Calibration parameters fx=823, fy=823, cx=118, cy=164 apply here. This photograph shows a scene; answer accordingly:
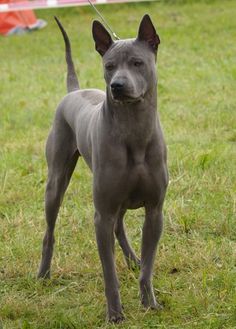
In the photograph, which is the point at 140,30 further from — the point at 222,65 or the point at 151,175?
the point at 222,65

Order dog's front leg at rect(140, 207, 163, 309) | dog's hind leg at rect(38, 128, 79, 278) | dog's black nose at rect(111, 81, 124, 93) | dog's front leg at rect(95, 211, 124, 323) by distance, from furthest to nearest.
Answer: dog's hind leg at rect(38, 128, 79, 278) → dog's front leg at rect(140, 207, 163, 309) → dog's front leg at rect(95, 211, 124, 323) → dog's black nose at rect(111, 81, 124, 93)

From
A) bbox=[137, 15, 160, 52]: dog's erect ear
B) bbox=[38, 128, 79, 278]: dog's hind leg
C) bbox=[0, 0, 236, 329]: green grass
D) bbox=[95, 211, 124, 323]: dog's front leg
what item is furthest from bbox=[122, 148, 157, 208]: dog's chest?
bbox=[38, 128, 79, 278]: dog's hind leg

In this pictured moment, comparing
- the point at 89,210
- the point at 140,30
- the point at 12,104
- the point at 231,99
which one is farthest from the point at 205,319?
the point at 12,104

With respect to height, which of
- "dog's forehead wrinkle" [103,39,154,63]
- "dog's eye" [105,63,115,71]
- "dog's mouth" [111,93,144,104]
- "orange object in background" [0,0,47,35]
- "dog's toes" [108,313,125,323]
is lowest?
"orange object in background" [0,0,47,35]

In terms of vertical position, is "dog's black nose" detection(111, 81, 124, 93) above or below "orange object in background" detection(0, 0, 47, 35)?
above

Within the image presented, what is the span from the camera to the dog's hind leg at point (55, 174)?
4812mm

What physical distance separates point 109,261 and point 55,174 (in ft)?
2.72

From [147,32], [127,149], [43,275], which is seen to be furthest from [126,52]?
[43,275]

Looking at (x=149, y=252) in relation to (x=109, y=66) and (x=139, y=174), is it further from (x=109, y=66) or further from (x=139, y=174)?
(x=109, y=66)

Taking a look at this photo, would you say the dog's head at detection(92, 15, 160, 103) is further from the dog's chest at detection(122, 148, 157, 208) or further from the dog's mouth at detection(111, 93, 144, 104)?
the dog's chest at detection(122, 148, 157, 208)

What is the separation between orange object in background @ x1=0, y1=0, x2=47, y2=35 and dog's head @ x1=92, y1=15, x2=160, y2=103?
473 inches

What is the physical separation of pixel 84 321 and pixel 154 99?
1.20 metres

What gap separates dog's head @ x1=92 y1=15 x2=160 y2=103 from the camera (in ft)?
12.6

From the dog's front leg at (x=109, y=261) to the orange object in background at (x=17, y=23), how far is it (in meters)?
12.0
